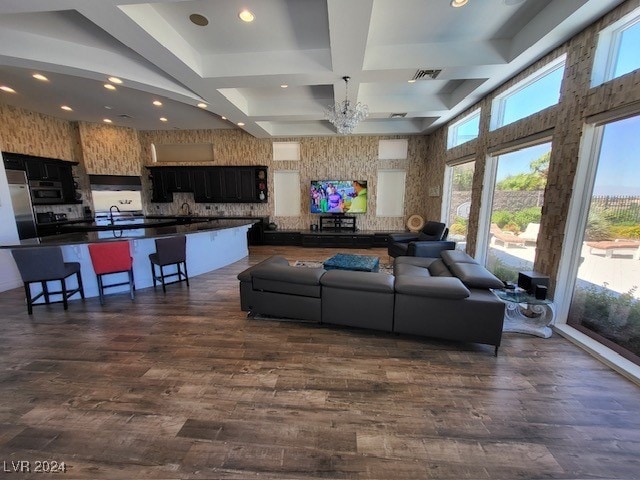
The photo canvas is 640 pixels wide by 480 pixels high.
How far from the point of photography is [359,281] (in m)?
2.65

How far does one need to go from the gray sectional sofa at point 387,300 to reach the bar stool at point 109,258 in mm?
1862

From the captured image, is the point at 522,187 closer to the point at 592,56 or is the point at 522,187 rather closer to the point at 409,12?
the point at 592,56

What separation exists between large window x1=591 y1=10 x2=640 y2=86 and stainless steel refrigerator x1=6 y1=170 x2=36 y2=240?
30.2 feet

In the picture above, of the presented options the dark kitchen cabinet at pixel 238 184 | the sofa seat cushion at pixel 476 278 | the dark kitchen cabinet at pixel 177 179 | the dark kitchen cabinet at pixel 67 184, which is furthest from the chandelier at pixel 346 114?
the dark kitchen cabinet at pixel 67 184

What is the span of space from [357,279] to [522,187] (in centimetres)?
301

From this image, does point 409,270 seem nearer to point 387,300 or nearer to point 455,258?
point 455,258

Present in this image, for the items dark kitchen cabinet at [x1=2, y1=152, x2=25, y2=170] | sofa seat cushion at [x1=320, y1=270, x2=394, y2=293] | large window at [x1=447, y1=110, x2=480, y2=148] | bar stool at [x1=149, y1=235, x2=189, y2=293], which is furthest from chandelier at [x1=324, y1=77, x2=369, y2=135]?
dark kitchen cabinet at [x1=2, y1=152, x2=25, y2=170]

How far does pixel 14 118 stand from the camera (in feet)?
17.6

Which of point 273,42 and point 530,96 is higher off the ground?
point 273,42

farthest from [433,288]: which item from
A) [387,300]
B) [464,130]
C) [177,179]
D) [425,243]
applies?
[177,179]

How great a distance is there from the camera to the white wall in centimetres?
396

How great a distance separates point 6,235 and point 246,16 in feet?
16.6

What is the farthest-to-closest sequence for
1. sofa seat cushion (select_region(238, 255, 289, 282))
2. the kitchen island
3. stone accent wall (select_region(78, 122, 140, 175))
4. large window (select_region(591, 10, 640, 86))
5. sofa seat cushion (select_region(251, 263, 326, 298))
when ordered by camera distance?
stone accent wall (select_region(78, 122, 140, 175)) → the kitchen island → sofa seat cushion (select_region(238, 255, 289, 282)) → sofa seat cushion (select_region(251, 263, 326, 298)) → large window (select_region(591, 10, 640, 86))

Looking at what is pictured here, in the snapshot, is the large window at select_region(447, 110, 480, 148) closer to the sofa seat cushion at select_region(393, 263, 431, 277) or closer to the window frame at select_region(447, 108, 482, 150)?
the window frame at select_region(447, 108, 482, 150)
